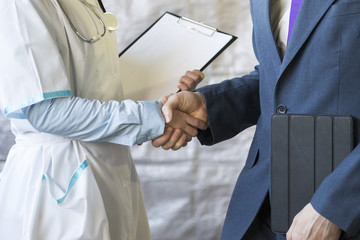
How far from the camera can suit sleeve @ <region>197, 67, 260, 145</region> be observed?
4.46 ft

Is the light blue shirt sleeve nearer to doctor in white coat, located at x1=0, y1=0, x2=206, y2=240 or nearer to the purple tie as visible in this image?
doctor in white coat, located at x1=0, y1=0, x2=206, y2=240

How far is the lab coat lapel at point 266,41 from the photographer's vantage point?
1.08 m

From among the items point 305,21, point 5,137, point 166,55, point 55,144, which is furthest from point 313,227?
point 5,137

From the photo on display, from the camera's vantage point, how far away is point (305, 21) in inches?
38.9

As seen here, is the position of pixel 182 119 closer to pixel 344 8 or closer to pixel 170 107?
pixel 170 107

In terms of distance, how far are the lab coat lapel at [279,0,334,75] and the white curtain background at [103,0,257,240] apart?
1642mm

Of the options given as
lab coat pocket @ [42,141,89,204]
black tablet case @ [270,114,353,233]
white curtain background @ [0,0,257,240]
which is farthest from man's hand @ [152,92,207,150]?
white curtain background @ [0,0,257,240]

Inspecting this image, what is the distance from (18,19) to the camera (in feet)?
3.93

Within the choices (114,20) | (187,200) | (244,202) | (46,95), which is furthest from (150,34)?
(187,200)

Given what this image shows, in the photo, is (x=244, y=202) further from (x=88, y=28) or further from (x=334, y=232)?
(x=88, y=28)

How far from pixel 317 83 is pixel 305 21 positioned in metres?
0.13

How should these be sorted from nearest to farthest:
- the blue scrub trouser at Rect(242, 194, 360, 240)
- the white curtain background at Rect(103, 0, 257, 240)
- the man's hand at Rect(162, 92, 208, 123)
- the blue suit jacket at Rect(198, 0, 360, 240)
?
the blue suit jacket at Rect(198, 0, 360, 240), the blue scrub trouser at Rect(242, 194, 360, 240), the man's hand at Rect(162, 92, 208, 123), the white curtain background at Rect(103, 0, 257, 240)

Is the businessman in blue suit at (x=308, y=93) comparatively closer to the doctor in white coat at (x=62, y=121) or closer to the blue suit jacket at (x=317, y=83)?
the blue suit jacket at (x=317, y=83)

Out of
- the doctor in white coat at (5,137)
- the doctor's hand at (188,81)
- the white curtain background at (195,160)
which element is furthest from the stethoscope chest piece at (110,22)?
the doctor in white coat at (5,137)
